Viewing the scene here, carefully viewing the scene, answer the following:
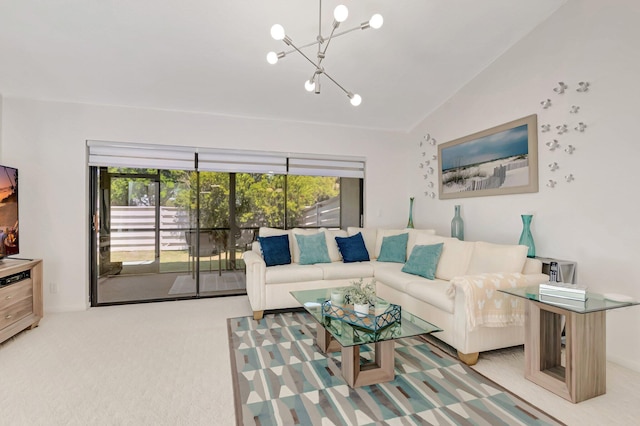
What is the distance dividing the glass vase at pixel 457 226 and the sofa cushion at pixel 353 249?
117 centimetres

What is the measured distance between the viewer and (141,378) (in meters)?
2.34

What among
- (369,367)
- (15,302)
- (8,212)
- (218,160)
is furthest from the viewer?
(218,160)

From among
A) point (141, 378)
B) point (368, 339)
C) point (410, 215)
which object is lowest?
point (141, 378)

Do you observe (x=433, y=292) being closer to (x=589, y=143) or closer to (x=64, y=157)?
(x=589, y=143)

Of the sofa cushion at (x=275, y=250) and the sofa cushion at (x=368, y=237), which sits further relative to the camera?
the sofa cushion at (x=368, y=237)

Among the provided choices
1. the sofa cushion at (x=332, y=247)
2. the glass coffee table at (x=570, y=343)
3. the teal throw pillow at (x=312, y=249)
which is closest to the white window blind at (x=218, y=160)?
the sofa cushion at (x=332, y=247)

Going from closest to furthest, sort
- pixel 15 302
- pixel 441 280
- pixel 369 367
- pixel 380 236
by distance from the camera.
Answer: pixel 369 367
pixel 15 302
pixel 441 280
pixel 380 236

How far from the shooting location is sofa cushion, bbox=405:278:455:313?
8.91ft

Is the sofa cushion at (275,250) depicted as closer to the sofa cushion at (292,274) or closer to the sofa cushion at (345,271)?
the sofa cushion at (292,274)

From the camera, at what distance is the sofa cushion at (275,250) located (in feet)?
A: 13.2

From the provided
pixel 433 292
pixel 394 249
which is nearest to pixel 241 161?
pixel 394 249

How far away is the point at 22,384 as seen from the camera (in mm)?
2250

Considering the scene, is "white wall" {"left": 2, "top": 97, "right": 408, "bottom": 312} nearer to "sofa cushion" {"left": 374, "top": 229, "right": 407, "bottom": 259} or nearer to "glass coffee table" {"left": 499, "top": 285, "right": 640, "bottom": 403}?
"sofa cushion" {"left": 374, "top": 229, "right": 407, "bottom": 259}

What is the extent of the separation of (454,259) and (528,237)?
2.36 ft
